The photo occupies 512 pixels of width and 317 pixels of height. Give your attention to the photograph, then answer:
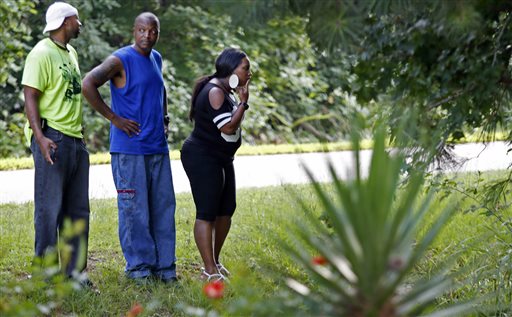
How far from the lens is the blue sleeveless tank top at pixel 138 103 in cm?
564

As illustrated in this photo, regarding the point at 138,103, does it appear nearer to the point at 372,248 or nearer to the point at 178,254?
the point at 178,254

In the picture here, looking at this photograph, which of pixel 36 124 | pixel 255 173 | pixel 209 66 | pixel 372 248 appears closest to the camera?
pixel 372 248

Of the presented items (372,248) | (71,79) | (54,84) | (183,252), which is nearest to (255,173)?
(183,252)

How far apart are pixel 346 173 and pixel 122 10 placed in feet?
50.9

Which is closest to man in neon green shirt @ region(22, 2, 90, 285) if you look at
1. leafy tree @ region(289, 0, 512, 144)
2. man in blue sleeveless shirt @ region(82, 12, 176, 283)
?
man in blue sleeveless shirt @ region(82, 12, 176, 283)

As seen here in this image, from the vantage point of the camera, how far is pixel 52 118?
522 cm

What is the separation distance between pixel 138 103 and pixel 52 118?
0.64 m

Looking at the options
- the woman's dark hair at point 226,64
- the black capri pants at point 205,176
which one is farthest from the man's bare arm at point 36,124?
the woman's dark hair at point 226,64

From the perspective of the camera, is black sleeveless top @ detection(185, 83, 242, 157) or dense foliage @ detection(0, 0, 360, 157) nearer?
black sleeveless top @ detection(185, 83, 242, 157)

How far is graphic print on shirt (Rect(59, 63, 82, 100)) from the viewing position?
5293 mm

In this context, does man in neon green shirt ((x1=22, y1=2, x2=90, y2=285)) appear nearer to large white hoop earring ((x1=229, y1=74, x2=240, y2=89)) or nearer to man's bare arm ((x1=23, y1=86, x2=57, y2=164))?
man's bare arm ((x1=23, y1=86, x2=57, y2=164))

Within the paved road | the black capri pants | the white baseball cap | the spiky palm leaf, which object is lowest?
the paved road

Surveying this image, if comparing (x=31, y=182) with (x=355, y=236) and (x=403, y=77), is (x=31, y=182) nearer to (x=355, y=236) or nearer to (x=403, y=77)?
A: (x=403, y=77)

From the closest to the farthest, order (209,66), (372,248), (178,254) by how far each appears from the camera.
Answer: (372,248) < (178,254) < (209,66)
